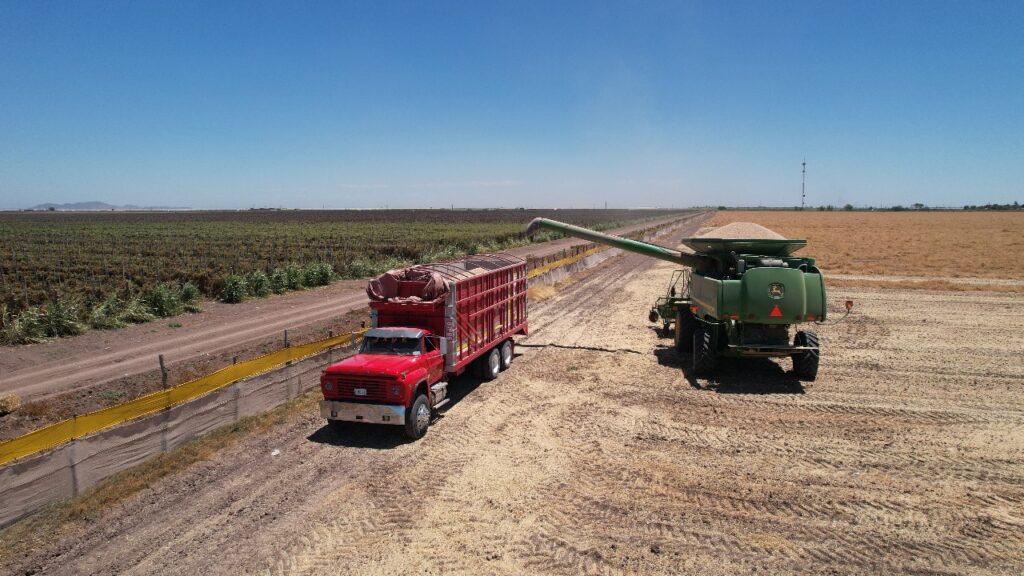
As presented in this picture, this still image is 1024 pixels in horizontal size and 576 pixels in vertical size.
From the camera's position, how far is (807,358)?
555 inches

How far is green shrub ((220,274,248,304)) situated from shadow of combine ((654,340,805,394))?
62.8ft

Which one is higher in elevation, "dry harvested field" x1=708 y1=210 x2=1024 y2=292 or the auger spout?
the auger spout

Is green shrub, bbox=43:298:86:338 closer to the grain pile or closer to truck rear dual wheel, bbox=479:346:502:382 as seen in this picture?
truck rear dual wheel, bbox=479:346:502:382

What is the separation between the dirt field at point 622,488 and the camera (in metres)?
7.09

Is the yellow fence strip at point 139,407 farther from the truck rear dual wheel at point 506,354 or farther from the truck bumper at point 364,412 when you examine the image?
the truck rear dual wheel at point 506,354

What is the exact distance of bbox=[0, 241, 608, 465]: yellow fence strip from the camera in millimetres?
7852

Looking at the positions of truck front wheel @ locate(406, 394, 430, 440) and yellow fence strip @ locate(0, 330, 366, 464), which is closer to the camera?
yellow fence strip @ locate(0, 330, 366, 464)

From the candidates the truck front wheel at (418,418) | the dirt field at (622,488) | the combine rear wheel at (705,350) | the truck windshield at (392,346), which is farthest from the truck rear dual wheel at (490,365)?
the combine rear wheel at (705,350)

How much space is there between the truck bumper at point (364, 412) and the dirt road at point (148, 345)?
751 cm

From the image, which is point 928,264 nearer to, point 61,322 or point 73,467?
point 73,467

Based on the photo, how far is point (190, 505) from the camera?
27.5 feet

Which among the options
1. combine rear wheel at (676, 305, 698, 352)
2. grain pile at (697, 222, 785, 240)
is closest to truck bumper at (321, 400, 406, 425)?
combine rear wheel at (676, 305, 698, 352)

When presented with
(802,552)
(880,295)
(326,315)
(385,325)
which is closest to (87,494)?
(385,325)

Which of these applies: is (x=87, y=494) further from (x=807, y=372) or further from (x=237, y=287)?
(x=237, y=287)
